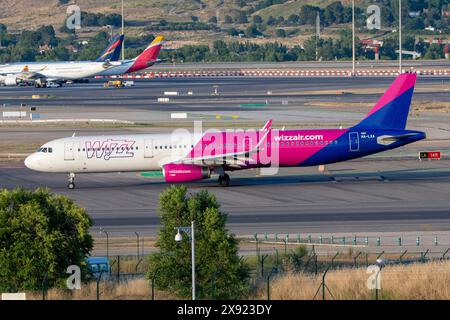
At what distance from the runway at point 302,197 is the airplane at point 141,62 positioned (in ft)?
287

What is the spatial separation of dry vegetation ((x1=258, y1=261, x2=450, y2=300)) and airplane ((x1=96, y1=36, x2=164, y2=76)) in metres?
126

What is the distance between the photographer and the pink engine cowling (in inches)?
2386

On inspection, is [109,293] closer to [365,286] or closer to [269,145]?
[365,286]

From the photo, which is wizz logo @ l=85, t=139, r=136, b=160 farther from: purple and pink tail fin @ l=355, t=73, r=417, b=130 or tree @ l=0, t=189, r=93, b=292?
tree @ l=0, t=189, r=93, b=292

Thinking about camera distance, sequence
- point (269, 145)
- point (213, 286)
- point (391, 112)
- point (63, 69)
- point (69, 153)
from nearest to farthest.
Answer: point (213, 286) < point (269, 145) < point (69, 153) < point (391, 112) < point (63, 69)

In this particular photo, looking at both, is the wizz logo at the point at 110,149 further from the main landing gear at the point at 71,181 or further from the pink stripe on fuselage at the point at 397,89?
the pink stripe on fuselage at the point at 397,89

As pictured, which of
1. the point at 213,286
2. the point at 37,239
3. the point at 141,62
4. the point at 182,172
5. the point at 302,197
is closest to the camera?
the point at 213,286

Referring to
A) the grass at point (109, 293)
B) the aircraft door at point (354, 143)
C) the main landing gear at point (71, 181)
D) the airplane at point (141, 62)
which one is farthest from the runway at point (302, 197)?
the airplane at point (141, 62)

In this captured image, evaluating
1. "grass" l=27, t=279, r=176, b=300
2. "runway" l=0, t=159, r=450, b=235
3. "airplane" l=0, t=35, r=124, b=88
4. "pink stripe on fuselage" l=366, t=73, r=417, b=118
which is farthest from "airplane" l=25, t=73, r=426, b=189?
"airplane" l=0, t=35, r=124, b=88

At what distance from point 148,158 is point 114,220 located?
10.3 metres

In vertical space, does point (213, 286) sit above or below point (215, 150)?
below

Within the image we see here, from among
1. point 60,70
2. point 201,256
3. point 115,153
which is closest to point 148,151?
point 115,153

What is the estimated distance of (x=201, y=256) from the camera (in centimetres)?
3372

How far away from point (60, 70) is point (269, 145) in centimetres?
10281
